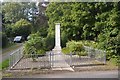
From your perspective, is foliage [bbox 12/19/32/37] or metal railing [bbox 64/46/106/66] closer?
metal railing [bbox 64/46/106/66]

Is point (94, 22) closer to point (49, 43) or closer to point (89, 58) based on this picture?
point (89, 58)

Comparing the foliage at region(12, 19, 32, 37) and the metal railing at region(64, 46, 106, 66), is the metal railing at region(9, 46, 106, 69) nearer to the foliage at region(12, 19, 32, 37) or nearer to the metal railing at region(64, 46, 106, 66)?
the metal railing at region(64, 46, 106, 66)

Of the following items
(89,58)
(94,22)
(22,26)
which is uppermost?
(94,22)

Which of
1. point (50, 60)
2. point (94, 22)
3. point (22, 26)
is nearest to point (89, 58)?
point (94, 22)

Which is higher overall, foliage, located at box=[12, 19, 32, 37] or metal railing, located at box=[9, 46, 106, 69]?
foliage, located at box=[12, 19, 32, 37]

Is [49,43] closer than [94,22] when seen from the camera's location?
No

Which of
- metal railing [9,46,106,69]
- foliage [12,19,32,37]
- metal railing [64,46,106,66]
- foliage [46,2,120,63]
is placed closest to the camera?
metal railing [9,46,106,69]

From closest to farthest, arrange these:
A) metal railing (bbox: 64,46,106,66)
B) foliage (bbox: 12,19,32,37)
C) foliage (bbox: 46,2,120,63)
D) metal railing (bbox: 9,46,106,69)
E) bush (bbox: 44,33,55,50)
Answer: metal railing (bbox: 9,46,106,69) → metal railing (bbox: 64,46,106,66) → foliage (bbox: 46,2,120,63) → bush (bbox: 44,33,55,50) → foliage (bbox: 12,19,32,37)

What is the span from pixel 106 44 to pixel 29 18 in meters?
15.4

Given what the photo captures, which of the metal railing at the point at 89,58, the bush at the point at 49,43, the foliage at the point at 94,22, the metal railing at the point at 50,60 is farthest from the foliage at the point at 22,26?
the metal railing at the point at 50,60

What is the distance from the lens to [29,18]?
2703cm

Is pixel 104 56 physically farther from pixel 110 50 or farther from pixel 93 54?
pixel 93 54

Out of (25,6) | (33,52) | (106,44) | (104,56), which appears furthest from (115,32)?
(25,6)

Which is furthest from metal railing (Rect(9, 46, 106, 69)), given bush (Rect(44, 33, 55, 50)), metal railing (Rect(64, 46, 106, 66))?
bush (Rect(44, 33, 55, 50))
